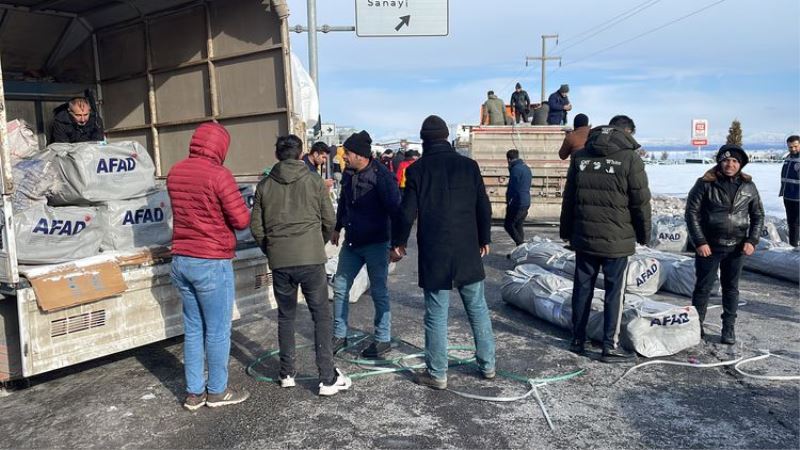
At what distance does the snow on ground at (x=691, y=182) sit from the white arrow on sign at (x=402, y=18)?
8450 mm

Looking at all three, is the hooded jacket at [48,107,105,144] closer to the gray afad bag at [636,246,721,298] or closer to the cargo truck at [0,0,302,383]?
the cargo truck at [0,0,302,383]

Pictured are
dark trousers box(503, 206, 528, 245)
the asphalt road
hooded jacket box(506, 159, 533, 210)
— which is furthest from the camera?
dark trousers box(503, 206, 528, 245)

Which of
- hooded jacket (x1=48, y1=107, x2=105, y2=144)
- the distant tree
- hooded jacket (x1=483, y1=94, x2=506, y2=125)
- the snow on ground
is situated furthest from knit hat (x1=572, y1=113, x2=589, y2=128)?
the distant tree

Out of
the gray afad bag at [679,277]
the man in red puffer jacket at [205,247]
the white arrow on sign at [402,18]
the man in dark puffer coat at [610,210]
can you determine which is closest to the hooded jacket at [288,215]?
the man in red puffer jacket at [205,247]

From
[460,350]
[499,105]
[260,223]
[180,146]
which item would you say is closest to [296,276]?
[260,223]

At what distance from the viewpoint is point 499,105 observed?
15141mm

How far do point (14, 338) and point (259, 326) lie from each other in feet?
7.81

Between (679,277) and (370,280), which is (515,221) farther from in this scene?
(370,280)

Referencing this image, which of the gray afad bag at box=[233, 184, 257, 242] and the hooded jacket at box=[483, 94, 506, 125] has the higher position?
the hooded jacket at box=[483, 94, 506, 125]

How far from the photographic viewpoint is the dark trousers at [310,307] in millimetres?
4184

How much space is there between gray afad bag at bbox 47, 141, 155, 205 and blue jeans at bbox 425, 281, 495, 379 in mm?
2553

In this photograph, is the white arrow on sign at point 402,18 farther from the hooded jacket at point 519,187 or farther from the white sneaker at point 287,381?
the white sneaker at point 287,381

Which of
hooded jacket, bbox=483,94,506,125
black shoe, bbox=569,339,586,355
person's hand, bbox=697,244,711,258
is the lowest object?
black shoe, bbox=569,339,586,355

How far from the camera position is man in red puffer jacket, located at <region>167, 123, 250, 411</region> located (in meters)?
3.78
